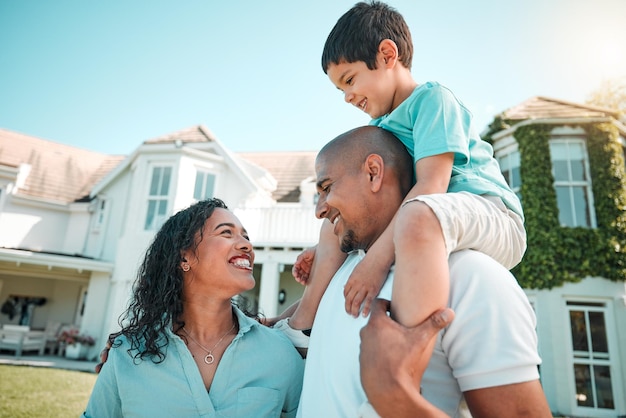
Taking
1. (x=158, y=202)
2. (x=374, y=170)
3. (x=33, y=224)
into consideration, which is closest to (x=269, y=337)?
(x=374, y=170)

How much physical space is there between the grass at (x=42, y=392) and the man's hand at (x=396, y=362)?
7.60 meters

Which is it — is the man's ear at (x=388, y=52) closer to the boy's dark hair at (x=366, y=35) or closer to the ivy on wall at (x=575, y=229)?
the boy's dark hair at (x=366, y=35)

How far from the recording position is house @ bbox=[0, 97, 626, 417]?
10.2 m

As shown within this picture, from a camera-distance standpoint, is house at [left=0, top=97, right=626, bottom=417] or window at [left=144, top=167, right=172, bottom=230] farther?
window at [left=144, top=167, right=172, bottom=230]

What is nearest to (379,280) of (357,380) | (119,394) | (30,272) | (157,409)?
(357,380)

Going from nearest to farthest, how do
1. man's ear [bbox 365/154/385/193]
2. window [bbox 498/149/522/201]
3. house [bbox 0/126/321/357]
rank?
man's ear [bbox 365/154/385/193] < window [bbox 498/149/522/201] < house [bbox 0/126/321/357]

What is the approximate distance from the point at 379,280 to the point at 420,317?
0.27 m

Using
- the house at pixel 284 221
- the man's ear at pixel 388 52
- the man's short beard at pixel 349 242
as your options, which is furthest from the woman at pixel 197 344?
the house at pixel 284 221

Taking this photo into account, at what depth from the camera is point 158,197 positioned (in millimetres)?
15367

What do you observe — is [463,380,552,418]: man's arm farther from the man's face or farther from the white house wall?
the white house wall

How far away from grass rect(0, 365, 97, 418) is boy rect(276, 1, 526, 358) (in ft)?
22.3

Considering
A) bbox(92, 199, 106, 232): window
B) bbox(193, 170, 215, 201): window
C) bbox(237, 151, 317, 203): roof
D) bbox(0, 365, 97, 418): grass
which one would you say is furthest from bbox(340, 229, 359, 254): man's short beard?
bbox(92, 199, 106, 232): window

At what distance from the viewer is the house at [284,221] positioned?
10.2m

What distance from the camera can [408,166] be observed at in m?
1.84
